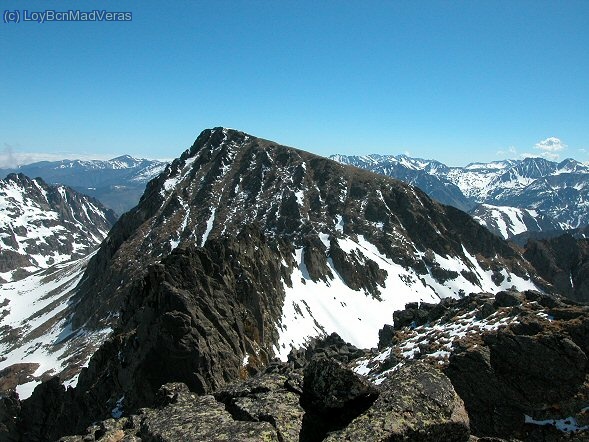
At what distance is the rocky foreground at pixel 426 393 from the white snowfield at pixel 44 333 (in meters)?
55.7

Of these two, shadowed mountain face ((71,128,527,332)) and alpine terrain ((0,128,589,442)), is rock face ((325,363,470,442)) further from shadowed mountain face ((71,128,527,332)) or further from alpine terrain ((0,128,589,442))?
shadowed mountain face ((71,128,527,332))

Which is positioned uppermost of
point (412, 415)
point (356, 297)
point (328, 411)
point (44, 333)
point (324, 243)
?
point (412, 415)

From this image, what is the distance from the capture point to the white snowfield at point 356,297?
284 ft

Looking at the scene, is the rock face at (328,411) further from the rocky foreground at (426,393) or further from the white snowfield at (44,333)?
the white snowfield at (44,333)

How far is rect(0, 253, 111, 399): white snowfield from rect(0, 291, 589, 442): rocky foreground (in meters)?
55.7

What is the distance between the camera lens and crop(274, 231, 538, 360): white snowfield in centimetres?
8650

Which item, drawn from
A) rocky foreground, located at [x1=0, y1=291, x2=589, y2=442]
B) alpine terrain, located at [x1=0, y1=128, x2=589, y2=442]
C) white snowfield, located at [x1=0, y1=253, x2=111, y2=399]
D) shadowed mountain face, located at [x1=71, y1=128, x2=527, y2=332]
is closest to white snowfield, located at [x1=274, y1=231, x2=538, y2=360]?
alpine terrain, located at [x1=0, y1=128, x2=589, y2=442]

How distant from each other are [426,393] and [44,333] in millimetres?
148788

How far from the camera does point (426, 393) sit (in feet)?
35.9

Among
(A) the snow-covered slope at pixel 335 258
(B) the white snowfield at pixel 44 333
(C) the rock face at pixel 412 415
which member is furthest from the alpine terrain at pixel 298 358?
(B) the white snowfield at pixel 44 333

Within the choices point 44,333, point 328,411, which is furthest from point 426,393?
point 44,333

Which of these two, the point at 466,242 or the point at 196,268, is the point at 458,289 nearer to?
the point at 466,242

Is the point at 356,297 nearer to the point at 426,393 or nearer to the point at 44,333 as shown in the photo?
the point at 44,333

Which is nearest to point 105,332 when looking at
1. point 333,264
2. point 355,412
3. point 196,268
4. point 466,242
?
point 196,268
